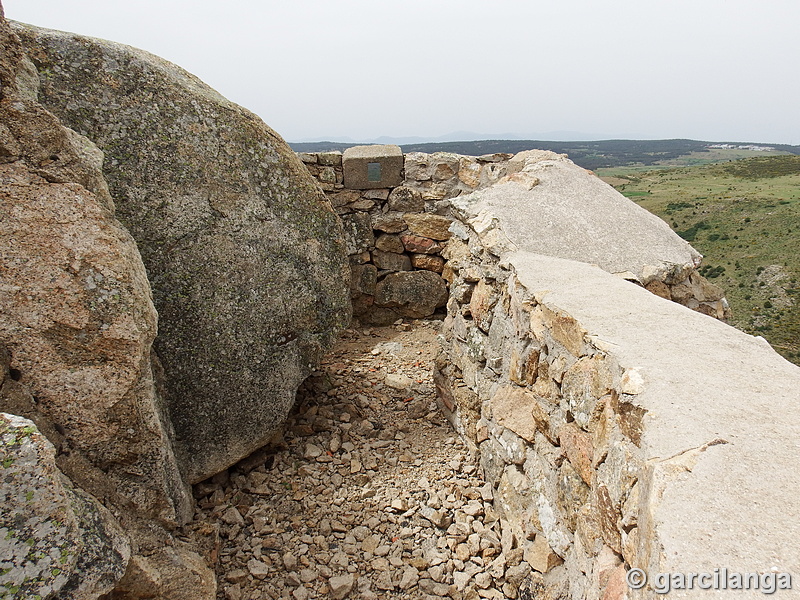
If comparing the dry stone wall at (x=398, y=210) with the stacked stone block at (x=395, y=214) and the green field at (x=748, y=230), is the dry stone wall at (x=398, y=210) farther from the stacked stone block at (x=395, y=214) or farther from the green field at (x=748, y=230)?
the green field at (x=748, y=230)

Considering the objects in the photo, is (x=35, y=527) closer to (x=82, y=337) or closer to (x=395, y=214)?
(x=82, y=337)

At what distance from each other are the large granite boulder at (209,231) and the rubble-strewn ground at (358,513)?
0.98 feet

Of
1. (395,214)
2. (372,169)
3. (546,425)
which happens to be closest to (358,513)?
(546,425)

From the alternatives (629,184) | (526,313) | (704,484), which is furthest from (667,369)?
(629,184)

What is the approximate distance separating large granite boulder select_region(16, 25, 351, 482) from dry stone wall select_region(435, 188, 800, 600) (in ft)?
3.47

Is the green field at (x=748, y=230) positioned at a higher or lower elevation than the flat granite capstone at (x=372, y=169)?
lower

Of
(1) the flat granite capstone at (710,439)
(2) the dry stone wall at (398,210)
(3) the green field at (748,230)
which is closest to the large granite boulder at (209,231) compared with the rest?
(1) the flat granite capstone at (710,439)

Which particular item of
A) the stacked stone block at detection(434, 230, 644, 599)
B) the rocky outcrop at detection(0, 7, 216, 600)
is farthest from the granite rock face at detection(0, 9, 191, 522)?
the stacked stone block at detection(434, 230, 644, 599)

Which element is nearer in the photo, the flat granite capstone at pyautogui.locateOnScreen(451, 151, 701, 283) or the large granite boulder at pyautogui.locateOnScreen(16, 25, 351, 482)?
the large granite boulder at pyautogui.locateOnScreen(16, 25, 351, 482)

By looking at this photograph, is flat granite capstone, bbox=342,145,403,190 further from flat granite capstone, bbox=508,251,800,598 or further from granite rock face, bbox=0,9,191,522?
flat granite capstone, bbox=508,251,800,598

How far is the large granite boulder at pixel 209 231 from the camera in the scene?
2.49 m

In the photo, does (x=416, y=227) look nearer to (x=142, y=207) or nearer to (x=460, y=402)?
(x=460, y=402)

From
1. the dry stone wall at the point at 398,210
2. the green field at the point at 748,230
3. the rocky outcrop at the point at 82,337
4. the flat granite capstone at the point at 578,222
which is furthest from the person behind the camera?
the green field at the point at 748,230

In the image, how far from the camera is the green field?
29.9 feet
